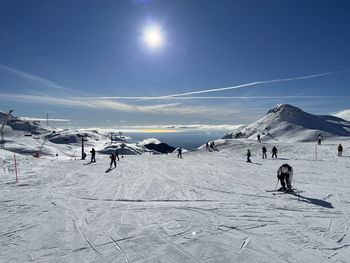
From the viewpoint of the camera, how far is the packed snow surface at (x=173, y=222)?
7.76 metres

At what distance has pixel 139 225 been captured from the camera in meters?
10.0

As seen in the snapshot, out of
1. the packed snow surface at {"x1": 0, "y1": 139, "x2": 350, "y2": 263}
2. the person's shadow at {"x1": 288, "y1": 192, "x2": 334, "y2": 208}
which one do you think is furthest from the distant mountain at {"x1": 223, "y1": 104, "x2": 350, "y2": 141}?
the packed snow surface at {"x1": 0, "y1": 139, "x2": 350, "y2": 263}

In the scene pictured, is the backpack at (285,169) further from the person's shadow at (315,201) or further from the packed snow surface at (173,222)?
the person's shadow at (315,201)

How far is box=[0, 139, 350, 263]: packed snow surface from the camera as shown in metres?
7.76

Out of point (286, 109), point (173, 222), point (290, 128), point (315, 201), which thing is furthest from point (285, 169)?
point (286, 109)

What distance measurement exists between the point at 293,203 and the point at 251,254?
613 centimetres

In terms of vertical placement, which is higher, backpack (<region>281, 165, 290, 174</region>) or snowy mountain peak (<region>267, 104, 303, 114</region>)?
snowy mountain peak (<region>267, 104, 303, 114</region>)

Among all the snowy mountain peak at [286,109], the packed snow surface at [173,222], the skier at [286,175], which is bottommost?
the packed snow surface at [173,222]

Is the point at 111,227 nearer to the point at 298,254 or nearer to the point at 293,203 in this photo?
the point at 298,254

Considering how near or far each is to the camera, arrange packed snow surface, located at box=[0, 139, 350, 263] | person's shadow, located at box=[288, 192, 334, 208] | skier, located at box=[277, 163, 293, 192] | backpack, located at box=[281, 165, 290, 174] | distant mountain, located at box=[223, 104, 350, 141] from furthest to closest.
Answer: distant mountain, located at box=[223, 104, 350, 141] → backpack, located at box=[281, 165, 290, 174] → skier, located at box=[277, 163, 293, 192] → person's shadow, located at box=[288, 192, 334, 208] → packed snow surface, located at box=[0, 139, 350, 263]

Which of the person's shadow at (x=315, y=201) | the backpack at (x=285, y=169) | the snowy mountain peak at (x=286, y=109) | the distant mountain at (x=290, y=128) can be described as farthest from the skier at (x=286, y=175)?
the snowy mountain peak at (x=286, y=109)

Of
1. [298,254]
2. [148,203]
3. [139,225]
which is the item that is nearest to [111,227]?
[139,225]

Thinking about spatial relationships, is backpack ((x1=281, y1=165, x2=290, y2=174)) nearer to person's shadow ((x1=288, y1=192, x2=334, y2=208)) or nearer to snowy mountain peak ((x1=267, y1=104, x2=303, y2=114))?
person's shadow ((x1=288, y1=192, x2=334, y2=208))

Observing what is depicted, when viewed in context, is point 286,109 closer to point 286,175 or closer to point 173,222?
point 286,175
